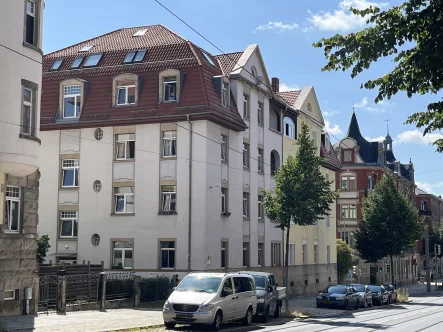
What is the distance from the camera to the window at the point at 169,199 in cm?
3441

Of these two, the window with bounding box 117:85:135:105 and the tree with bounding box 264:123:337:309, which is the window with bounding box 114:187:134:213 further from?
the tree with bounding box 264:123:337:309

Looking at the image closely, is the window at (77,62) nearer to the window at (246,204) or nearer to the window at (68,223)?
the window at (68,223)

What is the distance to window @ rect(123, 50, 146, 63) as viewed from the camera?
36.7 metres

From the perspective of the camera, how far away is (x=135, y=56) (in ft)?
121

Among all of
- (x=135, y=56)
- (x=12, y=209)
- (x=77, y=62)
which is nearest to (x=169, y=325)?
(x=12, y=209)

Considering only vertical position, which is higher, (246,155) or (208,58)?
(208,58)

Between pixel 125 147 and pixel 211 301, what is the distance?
17245 mm

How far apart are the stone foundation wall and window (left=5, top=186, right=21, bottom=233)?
0.48ft

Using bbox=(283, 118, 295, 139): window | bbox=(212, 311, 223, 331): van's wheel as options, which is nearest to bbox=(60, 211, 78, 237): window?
bbox=(283, 118, 295, 139): window

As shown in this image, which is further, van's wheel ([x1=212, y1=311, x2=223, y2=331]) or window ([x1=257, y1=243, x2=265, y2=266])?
window ([x1=257, y1=243, x2=265, y2=266])

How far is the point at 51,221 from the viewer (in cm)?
3684

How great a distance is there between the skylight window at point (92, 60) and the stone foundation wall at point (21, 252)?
14.6 m

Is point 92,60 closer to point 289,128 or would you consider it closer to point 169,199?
point 169,199

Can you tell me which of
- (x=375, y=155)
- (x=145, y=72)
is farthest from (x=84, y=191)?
(x=375, y=155)
